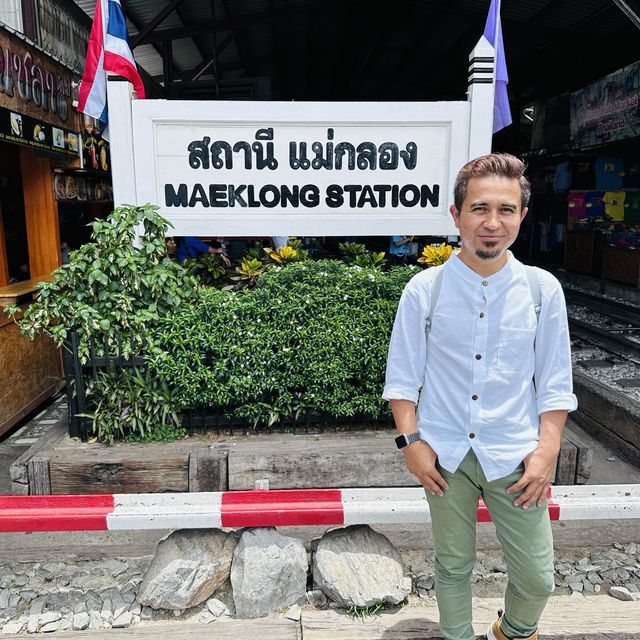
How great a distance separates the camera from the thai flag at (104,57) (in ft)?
12.6

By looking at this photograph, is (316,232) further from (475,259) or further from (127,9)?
(127,9)

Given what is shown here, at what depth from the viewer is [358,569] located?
8.69 feet

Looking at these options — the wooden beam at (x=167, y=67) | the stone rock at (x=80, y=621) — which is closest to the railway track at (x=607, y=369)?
the stone rock at (x=80, y=621)


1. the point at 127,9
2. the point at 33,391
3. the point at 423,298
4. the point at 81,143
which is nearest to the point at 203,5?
the point at 127,9

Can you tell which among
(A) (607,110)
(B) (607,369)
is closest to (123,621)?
(B) (607,369)

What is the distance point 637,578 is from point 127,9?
1068 centimetres

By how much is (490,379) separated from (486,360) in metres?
0.07

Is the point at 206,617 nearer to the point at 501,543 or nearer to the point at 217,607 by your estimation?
the point at 217,607

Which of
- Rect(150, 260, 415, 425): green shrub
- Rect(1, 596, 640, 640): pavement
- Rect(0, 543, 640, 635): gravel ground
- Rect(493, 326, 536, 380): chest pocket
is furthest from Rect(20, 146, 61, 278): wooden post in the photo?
Rect(493, 326, 536, 380): chest pocket

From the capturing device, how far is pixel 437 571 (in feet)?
7.02

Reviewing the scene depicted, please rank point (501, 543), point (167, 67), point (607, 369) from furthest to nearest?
point (167, 67)
point (607, 369)
point (501, 543)

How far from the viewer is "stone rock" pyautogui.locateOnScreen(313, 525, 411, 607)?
260 cm

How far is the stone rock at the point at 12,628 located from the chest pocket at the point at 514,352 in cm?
246

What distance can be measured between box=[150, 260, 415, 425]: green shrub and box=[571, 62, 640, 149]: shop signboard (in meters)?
10.9
